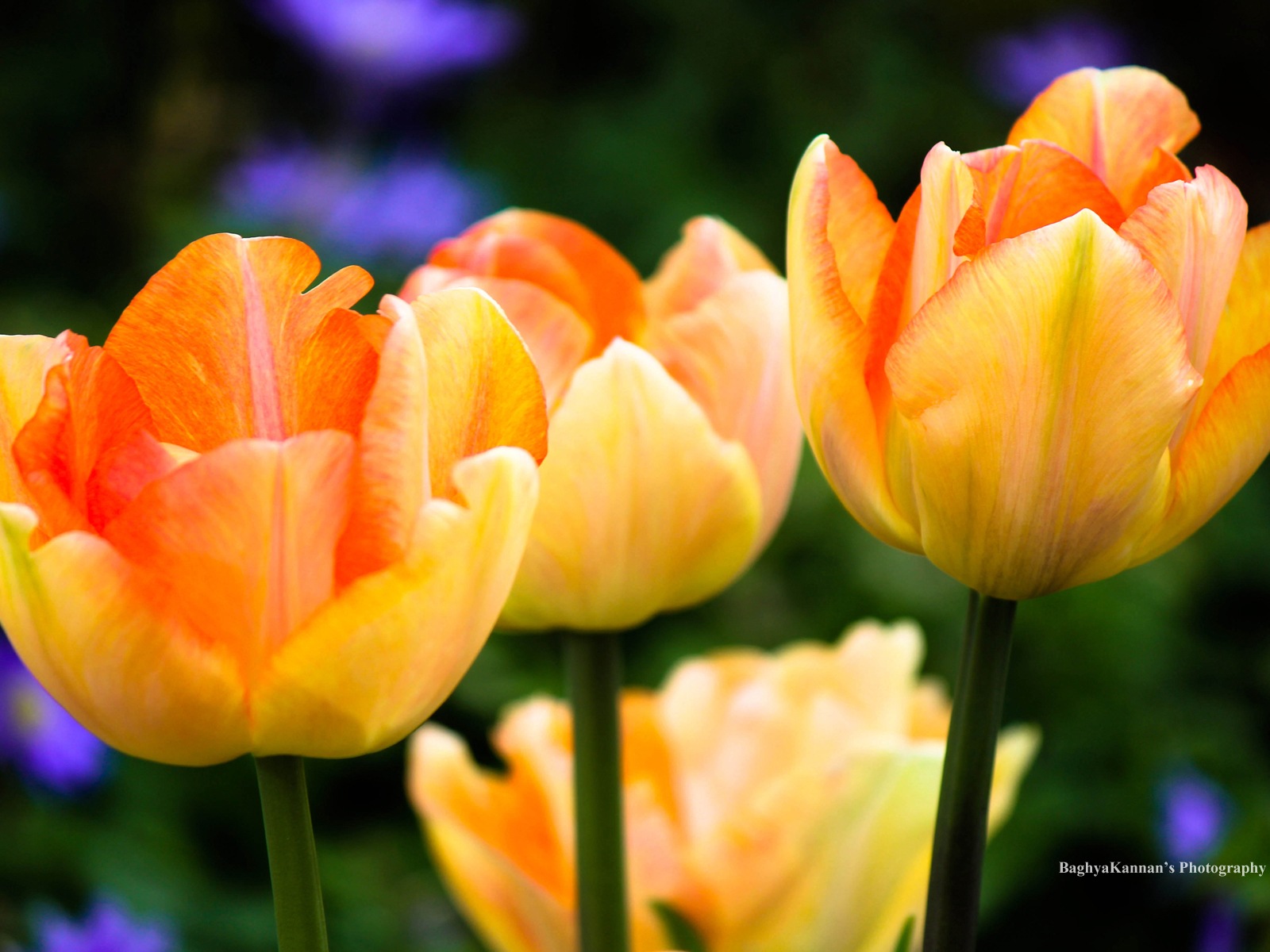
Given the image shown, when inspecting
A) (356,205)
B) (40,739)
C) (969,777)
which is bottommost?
(969,777)

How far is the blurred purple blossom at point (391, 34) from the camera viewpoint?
1.50 meters

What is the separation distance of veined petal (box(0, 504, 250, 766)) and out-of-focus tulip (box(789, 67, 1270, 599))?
0.41 feet

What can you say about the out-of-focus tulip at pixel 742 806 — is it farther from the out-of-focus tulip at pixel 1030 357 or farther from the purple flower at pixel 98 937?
the purple flower at pixel 98 937

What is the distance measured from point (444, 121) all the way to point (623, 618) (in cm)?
174

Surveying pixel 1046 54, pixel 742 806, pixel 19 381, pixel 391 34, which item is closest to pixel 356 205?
pixel 391 34

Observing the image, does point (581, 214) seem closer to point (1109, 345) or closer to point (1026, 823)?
point (1026, 823)

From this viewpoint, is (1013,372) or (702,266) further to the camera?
(702,266)

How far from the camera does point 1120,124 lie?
0.98ft

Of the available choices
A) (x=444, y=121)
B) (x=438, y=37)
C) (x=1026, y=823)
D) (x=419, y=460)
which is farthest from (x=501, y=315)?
(x=444, y=121)

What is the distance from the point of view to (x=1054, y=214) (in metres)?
0.28

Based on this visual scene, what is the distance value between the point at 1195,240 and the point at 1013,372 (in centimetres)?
4

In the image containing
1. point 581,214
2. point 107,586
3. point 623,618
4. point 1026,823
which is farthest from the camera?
point 581,214

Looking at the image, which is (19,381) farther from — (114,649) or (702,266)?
(702,266)

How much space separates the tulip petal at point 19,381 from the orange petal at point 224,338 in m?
0.01
